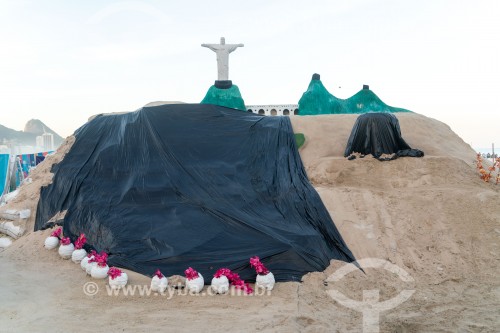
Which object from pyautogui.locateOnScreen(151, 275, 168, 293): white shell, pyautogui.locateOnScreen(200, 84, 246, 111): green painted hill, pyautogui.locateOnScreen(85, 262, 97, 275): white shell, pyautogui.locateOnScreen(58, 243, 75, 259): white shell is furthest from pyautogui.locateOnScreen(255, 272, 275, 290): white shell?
pyautogui.locateOnScreen(200, 84, 246, 111): green painted hill

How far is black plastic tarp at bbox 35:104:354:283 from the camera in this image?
5.82 m

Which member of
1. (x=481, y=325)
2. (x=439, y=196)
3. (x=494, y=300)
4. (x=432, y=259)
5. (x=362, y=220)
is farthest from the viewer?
(x=439, y=196)

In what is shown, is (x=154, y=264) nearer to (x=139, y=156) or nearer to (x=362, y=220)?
(x=139, y=156)

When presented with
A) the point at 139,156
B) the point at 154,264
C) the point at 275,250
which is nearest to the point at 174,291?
the point at 154,264

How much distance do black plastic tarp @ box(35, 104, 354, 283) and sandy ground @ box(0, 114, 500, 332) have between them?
0.43 meters

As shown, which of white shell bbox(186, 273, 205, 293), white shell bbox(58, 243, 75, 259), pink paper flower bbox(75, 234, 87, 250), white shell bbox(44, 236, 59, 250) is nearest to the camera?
white shell bbox(186, 273, 205, 293)

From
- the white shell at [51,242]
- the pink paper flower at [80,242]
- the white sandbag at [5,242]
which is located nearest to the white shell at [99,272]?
the pink paper flower at [80,242]

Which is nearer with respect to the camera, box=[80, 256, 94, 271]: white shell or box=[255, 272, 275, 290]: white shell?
box=[255, 272, 275, 290]: white shell

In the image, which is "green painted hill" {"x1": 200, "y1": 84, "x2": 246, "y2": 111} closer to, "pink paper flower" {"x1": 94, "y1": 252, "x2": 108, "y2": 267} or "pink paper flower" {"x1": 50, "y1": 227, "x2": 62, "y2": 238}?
"pink paper flower" {"x1": 50, "y1": 227, "x2": 62, "y2": 238}

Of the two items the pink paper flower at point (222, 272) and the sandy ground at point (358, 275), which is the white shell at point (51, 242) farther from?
the pink paper flower at point (222, 272)

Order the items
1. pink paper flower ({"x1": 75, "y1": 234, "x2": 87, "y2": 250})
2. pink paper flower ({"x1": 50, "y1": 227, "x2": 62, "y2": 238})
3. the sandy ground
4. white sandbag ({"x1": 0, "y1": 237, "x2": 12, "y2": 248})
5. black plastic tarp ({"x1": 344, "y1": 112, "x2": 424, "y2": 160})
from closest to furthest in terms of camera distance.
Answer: the sandy ground → pink paper flower ({"x1": 75, "y1": 234, "x2": 87, "y2": 250}) → pink paper flower ({"x1": 50, "y1": 227, "x2": 62, "y2": 238}) → white sandbag ({"x1": 0, "y1": 237, "x2": 12, "y2": 248}) → black plastic tarp ({"x1": 344, "y1": 112, "x2": 424, "y2": 160})

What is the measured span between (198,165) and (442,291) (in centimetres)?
455

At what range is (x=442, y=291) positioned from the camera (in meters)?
5.43

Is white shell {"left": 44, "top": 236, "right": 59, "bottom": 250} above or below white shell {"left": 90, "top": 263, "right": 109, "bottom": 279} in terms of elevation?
above
